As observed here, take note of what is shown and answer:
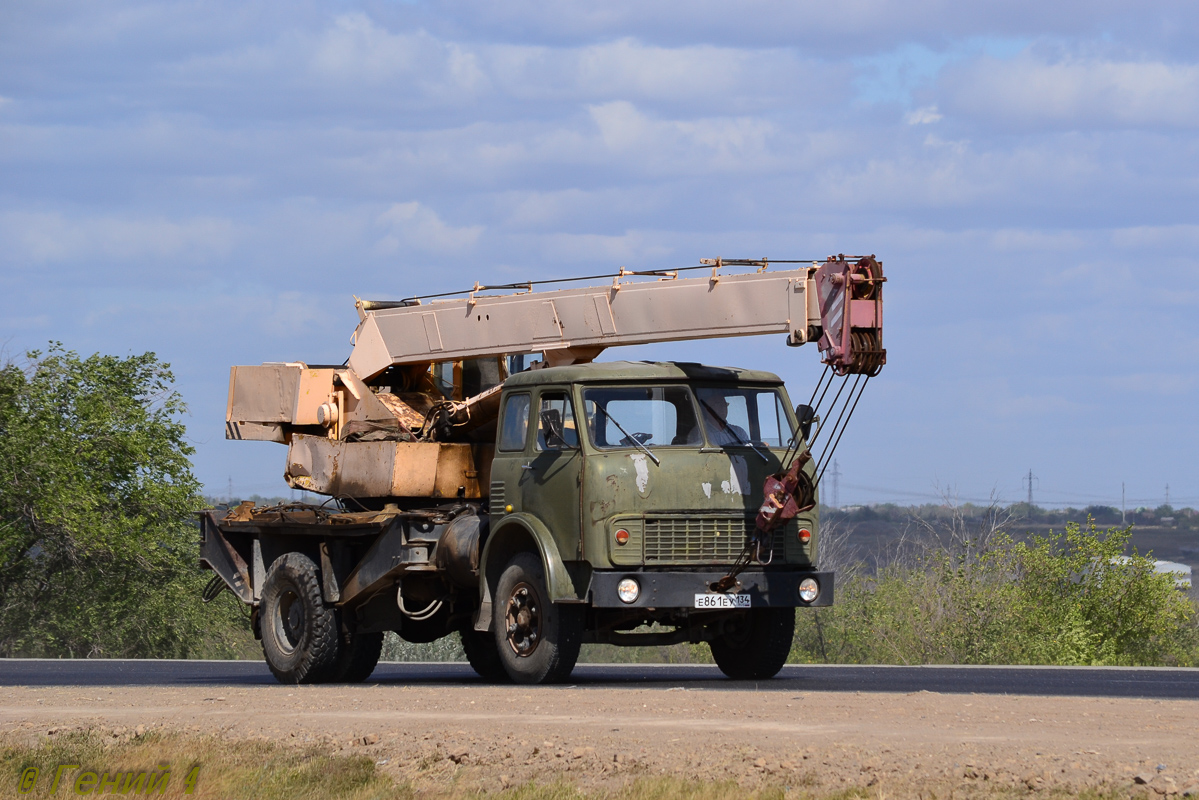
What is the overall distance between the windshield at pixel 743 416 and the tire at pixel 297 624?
4.77 meters

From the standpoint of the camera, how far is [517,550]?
1518 cm

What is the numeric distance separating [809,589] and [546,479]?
2.62 m

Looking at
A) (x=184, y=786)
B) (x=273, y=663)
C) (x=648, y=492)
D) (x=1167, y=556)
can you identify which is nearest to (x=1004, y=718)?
(x=648, y=492)

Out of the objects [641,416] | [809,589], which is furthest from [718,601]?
[641,416]

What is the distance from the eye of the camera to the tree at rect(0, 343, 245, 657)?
121 ft

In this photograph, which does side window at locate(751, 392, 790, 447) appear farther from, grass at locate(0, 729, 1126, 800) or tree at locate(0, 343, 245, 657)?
tree at locate(0, 343, 245, 657)

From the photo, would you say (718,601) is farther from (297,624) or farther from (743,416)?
(297,624)

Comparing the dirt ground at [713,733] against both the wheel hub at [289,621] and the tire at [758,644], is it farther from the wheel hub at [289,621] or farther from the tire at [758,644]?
the wheel hub at [289,621]

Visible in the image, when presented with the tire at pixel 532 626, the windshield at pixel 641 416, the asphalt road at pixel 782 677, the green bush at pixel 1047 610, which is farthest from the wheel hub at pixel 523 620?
the green bush at pixel 1047 610

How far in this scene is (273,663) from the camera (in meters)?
17.6

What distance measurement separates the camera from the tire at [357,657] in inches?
675

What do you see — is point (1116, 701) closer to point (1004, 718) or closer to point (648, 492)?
point (1004, 718)

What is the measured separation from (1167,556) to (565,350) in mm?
126269

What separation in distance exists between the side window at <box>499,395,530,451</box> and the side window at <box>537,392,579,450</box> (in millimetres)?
295
